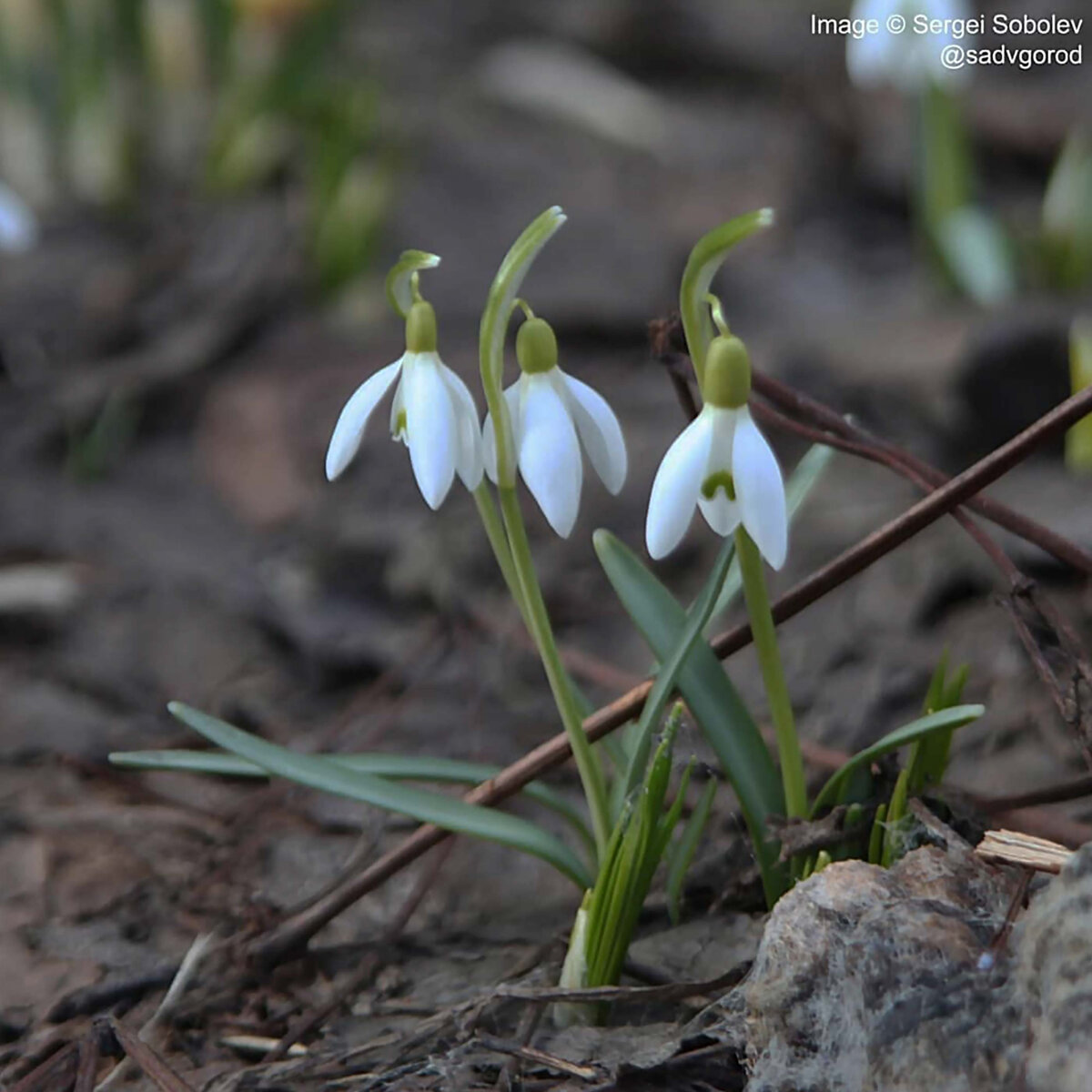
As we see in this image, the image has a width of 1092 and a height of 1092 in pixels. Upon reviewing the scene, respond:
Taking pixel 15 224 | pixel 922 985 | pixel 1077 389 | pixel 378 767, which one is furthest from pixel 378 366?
pixel 922 985

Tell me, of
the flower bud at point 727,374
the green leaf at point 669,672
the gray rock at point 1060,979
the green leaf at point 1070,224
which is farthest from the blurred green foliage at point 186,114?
the gray rock at point 1060,979

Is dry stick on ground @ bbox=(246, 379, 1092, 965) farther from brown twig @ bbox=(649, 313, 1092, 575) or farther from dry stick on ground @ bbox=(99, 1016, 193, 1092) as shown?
dry stick on ground @ bbox=(99, 1016, 193, 1092)

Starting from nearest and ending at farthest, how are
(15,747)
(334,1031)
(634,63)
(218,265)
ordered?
(334,1031)
(15,747)
(218,265)
(634,63)

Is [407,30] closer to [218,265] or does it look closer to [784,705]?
[218,265]

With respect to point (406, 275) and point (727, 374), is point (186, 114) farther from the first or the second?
point (727, 374)

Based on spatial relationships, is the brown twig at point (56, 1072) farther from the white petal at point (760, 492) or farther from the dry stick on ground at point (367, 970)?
the white petal at point (760, 492)

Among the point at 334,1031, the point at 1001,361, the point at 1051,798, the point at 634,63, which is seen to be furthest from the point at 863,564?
the point at 634,63
